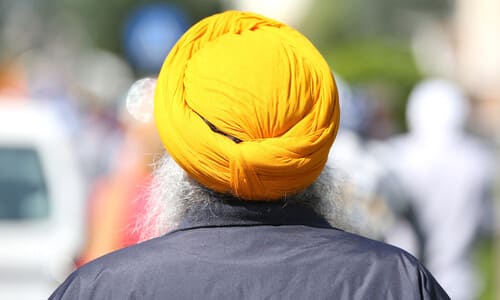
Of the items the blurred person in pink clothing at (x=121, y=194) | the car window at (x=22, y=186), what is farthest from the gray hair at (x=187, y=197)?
the car window at (x=22, y=186)

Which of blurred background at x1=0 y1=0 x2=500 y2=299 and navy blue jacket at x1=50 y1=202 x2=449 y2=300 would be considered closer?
navy blue jacket at x1=50 y1=202 x2=449 y2=300

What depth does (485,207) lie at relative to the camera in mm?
8664

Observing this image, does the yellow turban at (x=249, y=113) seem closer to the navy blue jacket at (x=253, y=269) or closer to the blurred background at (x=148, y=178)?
the navy blue jacket at (x=253, y=269)

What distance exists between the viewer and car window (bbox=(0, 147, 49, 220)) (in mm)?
8172

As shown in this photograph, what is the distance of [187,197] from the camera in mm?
2719

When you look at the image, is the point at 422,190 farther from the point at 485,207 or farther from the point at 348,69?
the point at 348,69

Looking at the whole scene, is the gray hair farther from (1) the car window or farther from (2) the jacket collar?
(1) the car window

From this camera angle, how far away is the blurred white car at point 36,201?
25.3 feet

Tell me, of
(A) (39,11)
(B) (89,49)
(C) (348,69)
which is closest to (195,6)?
(B) (89,49)

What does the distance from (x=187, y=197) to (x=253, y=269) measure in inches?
10.1

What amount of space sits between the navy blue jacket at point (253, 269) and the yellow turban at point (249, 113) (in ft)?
0.35

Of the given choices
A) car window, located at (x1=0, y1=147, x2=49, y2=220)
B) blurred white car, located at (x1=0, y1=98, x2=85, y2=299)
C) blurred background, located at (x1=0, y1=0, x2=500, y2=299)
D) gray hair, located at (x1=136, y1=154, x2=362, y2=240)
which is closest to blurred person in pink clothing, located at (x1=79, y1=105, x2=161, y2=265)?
blurred background, located at (x1=0, y1=0, x2=500, y2=299)

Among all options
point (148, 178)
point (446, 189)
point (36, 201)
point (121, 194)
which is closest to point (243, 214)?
point (148, 178)

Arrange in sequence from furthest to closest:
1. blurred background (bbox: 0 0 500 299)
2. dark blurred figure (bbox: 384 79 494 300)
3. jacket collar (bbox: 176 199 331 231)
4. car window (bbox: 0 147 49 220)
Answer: car window (bbox: 0 147 49 220)
dark blurred figure (bbox: 384 79 494 300)
blurred background (bbox: 0 0 500 299)
jacket collar (bbox: 176 199 331 231)
